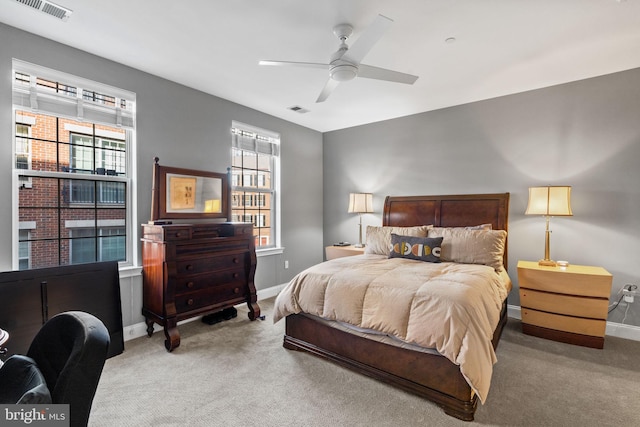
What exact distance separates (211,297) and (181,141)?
1.82m

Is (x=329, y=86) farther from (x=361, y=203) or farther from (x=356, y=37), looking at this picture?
(x=361, y=203)

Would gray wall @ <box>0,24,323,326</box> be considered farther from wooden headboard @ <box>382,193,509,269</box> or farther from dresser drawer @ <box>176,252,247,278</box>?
wooden headboard @ <box>382,193,509,269</box>

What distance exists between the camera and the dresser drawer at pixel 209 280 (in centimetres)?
305

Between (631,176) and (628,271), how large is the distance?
99 cm

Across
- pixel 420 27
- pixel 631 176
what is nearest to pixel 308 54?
pixel 420 27

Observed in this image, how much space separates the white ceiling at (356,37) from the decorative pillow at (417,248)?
1.78 meters

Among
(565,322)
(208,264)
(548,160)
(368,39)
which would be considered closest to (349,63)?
(368,39)

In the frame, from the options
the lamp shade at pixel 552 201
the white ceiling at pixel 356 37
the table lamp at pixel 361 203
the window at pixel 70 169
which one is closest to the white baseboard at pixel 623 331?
the lamp shade at pixel 552 201

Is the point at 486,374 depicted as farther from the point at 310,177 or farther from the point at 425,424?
the point at 310,177

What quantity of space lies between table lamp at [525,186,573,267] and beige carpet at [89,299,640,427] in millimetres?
1122

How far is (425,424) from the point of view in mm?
1889

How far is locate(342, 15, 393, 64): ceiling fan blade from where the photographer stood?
6.11 ft

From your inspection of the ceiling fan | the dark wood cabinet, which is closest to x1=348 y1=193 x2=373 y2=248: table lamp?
the ceiling fan

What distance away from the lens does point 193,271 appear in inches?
124
